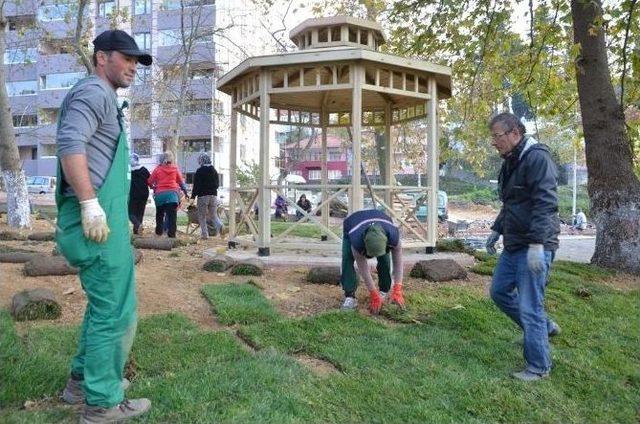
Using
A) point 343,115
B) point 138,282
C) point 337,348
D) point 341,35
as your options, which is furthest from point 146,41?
point 337,348

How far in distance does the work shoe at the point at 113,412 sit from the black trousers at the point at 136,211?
8178 millimetres

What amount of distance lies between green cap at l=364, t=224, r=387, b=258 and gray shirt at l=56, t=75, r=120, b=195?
2581 millimetres

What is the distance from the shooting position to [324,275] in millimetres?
6848

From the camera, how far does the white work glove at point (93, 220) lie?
9.07 feet

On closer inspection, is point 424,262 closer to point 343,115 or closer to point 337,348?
point 337,348

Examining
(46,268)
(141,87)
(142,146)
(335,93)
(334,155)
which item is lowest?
(46,268)

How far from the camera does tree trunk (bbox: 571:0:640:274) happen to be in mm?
8602

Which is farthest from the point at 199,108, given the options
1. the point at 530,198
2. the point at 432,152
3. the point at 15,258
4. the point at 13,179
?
the point at 530,198

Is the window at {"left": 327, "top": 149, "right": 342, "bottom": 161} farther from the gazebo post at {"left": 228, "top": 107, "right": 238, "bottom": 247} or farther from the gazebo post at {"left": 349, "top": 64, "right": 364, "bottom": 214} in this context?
the gazebo post at {"left": 349, "top": 64, "right": 364, "bottom": 214}

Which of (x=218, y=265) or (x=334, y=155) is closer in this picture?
(x=218, y=265)

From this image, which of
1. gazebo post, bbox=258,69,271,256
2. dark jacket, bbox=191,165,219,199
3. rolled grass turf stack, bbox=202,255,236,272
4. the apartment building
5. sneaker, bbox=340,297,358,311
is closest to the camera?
sneaker, bbox=340,297,358,311

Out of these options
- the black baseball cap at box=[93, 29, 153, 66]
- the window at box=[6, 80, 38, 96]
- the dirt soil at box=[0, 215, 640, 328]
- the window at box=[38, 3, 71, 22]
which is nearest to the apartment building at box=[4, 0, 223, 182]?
the window at box=[6, 80, 38, 96]

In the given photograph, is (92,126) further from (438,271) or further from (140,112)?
(140,112)

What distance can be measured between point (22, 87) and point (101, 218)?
43.8 meters
